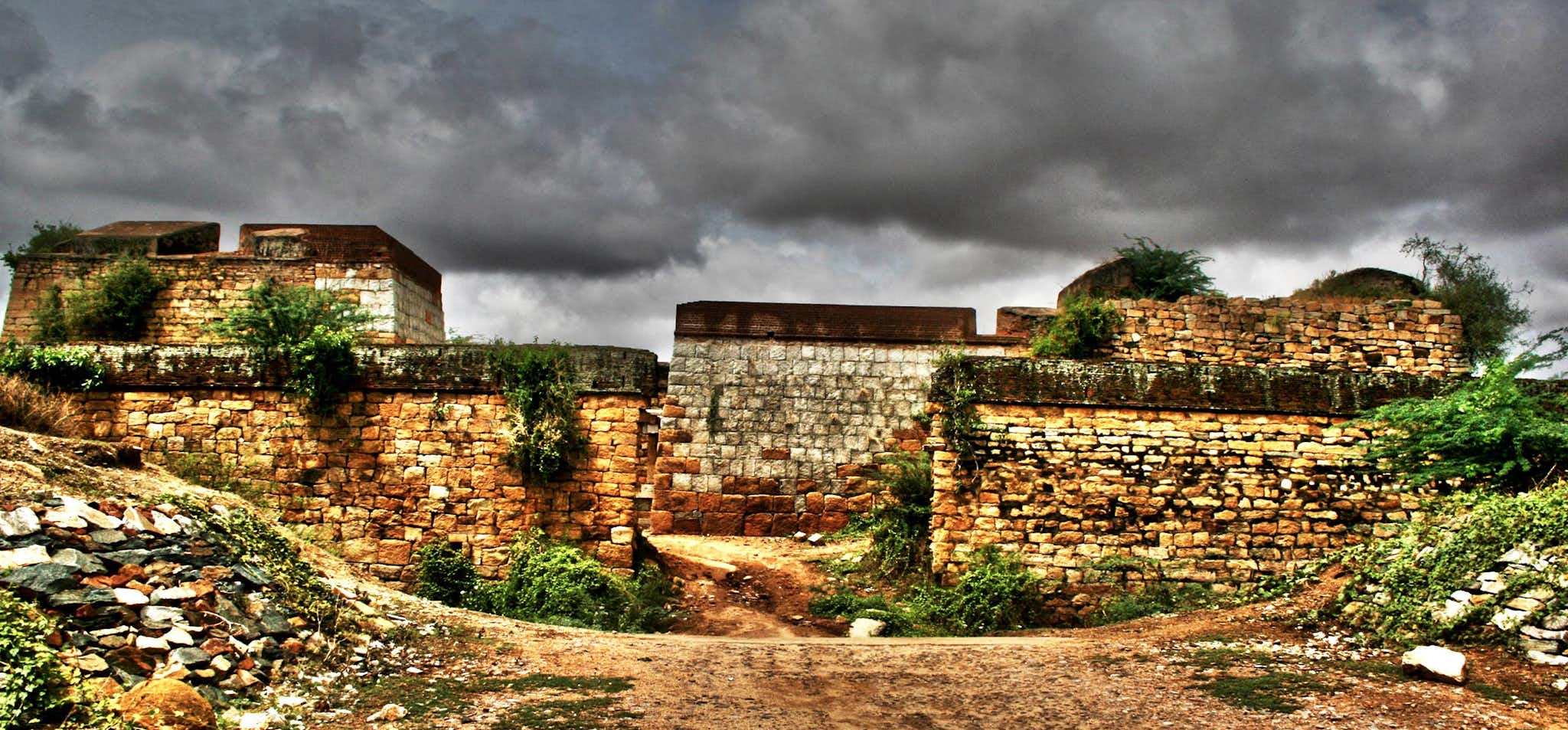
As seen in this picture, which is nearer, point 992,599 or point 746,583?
point 992,599

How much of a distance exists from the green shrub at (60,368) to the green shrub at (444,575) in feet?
13.8

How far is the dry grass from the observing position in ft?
33.2

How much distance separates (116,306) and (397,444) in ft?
27.9

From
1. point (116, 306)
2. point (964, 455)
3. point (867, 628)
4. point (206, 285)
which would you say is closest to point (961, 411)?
point (964, 455)

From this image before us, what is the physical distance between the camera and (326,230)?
16469mm

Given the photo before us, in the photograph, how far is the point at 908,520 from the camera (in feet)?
37.8

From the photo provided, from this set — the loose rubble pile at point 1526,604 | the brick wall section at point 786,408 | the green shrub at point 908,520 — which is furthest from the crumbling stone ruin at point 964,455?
the brick wall section at point 786,408

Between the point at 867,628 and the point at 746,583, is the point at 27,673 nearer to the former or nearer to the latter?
the point at 867,628

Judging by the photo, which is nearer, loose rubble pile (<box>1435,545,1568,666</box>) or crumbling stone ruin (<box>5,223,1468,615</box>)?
loose rubble pile (<box>1435,545,1568,666</box>)

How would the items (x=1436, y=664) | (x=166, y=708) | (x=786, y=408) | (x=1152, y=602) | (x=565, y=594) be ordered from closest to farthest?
(x=166, y=708)
(x=1436, y=664)
(x=1152, y=602)
(x=565, y=594)
(x=786, y=408)

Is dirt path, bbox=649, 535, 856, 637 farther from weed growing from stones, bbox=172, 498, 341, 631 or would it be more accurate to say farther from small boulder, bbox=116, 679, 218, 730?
small boulder, bbox=116, 679, 218, 730

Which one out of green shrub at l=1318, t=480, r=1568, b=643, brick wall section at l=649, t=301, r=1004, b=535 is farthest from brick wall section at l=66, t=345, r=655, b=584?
green shrub at l=1318, t=480, r=1568, b=643

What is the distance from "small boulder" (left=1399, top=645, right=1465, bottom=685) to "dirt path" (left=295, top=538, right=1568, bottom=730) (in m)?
0.09

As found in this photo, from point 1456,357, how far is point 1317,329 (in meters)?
2.16
